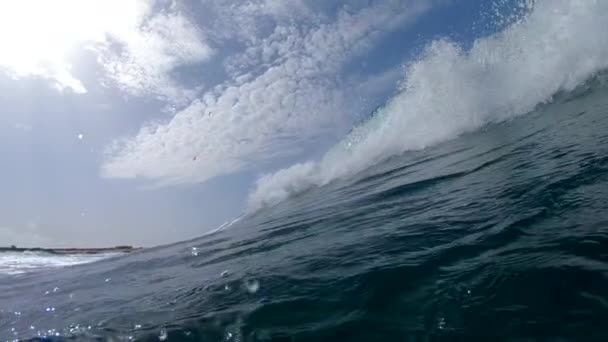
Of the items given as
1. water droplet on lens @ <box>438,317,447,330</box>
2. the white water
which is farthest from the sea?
the white water

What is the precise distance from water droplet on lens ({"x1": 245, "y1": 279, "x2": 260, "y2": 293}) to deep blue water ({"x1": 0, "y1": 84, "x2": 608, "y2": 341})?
1.4 inches

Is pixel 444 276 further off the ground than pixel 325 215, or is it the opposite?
pixel 325 215

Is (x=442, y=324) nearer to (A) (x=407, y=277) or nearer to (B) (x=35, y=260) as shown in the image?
(A) (x=407, y=277)

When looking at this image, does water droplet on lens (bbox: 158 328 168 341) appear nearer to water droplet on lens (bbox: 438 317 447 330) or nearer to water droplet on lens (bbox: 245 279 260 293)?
water droplet on lens (bbox: 245 279 260 293)

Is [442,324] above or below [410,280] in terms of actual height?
below

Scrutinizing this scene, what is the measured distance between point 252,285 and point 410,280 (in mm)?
1696

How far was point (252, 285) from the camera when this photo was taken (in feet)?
13.1

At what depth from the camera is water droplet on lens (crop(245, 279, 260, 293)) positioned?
383 centimetres

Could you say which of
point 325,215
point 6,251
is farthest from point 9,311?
point 6,251

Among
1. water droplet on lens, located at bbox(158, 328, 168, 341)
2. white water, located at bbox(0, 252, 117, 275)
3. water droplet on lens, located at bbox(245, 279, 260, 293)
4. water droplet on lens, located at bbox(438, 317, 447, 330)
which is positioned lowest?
water droplet on lens, located at bbox(438, 317, 447, 330)

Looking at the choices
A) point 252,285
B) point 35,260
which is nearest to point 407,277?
point 252,285

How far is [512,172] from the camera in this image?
5930mm

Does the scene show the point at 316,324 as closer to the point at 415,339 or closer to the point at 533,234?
the point at 415,339

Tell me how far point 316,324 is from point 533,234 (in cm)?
212
